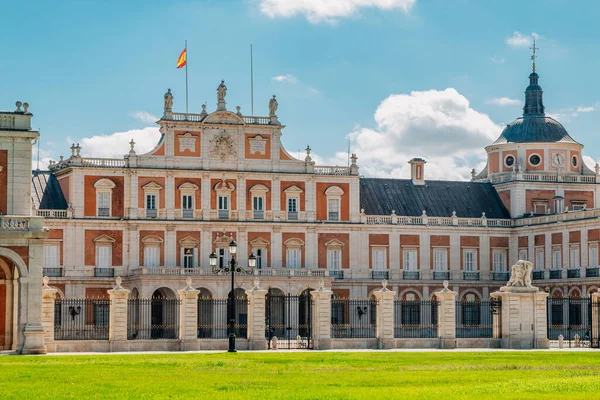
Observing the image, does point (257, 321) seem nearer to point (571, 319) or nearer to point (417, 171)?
point (571, 319)

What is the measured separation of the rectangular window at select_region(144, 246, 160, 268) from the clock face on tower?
29.7 m

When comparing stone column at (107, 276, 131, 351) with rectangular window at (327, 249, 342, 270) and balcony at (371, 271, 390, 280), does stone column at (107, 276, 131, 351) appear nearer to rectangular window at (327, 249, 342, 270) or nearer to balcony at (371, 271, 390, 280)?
rectangular window at (327, 249, 342, 270)

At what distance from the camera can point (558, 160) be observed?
91.7m

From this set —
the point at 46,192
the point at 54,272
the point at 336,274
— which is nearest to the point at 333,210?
the point at 336,274

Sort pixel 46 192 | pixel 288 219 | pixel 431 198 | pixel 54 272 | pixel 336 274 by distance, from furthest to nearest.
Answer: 1. pixel 431 198
2. pixel 336 274
3. pixel 288 219
4. pixel 46 192
5. pixel 54 272

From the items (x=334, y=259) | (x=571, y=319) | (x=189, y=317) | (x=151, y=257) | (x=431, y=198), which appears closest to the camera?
(x=189, y=317)

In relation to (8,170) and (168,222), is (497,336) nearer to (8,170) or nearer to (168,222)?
(8,170)

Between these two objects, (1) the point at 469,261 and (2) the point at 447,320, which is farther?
(1) the point at 469,261

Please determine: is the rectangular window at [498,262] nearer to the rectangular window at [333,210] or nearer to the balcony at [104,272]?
the rectangular window at [333,210]

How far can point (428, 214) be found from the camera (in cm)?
9069

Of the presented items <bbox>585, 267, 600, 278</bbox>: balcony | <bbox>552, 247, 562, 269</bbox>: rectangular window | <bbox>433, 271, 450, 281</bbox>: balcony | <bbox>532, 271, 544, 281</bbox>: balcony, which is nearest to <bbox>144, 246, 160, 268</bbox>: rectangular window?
<bbox>433, 271, 450, 281</bbox>: balcony

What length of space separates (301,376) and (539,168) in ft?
202

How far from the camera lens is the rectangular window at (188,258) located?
3223 inches

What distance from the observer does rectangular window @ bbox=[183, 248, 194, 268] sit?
3223 inches
